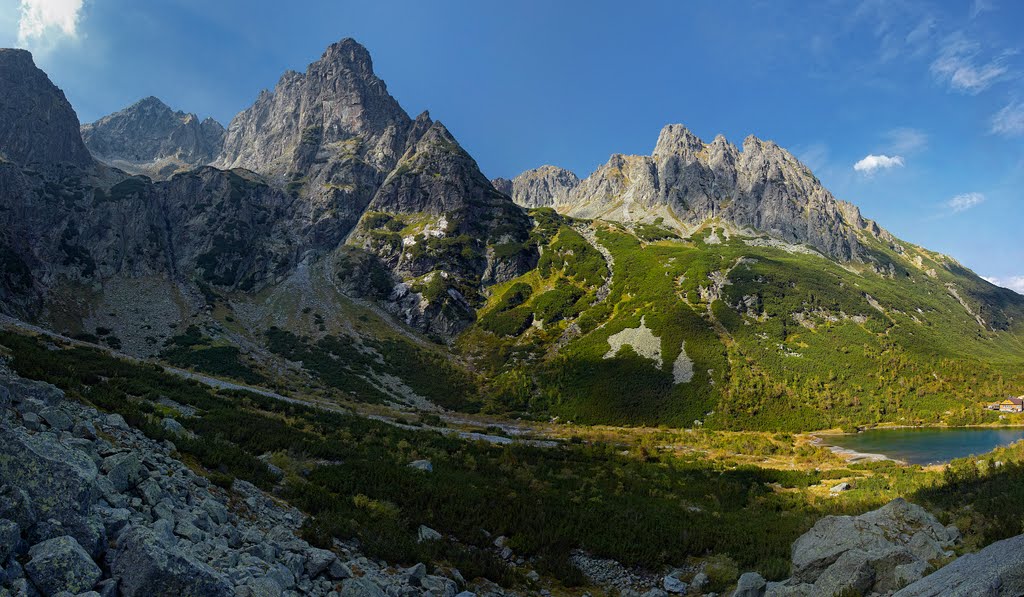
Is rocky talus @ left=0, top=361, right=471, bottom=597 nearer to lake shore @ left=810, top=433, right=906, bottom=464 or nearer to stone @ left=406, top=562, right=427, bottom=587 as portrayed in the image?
stone @ left=406, top=562, right=427, bottom=587

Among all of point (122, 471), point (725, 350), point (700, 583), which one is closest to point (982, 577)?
point (700, 583)

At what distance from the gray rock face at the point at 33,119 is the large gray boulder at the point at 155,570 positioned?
187 metres

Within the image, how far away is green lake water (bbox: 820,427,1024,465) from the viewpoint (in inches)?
2025

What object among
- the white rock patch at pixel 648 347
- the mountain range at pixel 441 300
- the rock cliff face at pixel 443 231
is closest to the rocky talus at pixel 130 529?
the mountain range at pixel 441 300

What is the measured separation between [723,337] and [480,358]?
53.3 meters

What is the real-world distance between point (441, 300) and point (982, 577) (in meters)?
119

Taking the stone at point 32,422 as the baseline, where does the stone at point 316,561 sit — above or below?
below

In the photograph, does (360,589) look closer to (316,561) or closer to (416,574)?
(316,561)

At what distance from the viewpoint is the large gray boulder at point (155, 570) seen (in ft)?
18.2

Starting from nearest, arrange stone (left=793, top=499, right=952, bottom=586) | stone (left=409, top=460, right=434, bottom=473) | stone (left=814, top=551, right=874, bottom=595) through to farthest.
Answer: stone (left=814, top=551, right=874, bottom=595)
stone (left=793, top=499, right=952, bottom=586)
stone (left=409, top=460, right=434, bottom=473)

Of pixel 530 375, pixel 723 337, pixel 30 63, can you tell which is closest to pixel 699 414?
pixel 723 337

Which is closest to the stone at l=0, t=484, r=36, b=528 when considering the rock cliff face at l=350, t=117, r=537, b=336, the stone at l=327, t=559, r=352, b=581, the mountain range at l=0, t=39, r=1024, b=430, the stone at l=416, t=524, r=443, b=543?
the stone at l=327, t=559, r=352, b=581

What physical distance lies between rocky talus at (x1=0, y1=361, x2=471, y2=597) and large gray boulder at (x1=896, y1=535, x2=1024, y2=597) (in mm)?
9479

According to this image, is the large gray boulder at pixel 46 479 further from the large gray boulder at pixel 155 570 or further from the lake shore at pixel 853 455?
the lake shore at pixel 853 455
